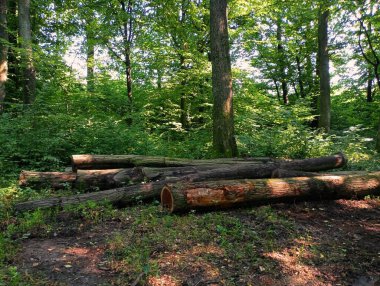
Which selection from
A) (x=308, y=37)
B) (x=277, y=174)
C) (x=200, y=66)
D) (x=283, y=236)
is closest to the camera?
(x=283, y=236)

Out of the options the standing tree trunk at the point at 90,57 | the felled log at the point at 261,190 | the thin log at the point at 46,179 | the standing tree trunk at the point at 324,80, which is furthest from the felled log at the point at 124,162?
the standing tree trunk at the point at 324,80

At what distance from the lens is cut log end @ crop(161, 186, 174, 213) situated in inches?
207

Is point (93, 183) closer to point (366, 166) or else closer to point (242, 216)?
point (242, 216)

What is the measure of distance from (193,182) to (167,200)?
2.29ft

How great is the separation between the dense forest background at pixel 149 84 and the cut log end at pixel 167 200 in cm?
348

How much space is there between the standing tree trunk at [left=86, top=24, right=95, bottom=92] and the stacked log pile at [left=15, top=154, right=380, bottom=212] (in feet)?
26.5

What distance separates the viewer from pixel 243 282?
351 centimetres

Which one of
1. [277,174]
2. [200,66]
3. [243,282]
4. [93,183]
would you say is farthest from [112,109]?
[243,282]

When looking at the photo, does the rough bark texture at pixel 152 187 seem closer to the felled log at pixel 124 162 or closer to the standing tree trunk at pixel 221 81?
the felled log at pixel 124 162

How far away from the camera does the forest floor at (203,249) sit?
3589 millimetres

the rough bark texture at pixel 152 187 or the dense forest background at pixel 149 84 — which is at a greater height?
the dense forest background at pixel 149 84

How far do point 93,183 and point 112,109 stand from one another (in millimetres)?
8011

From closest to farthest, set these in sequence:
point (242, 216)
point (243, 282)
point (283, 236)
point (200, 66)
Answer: point (243, 282), point (283, 236), point (242, 216), point (200, 66)

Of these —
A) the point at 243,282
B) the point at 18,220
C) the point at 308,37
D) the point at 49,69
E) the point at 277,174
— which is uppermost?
the point at 308,37
